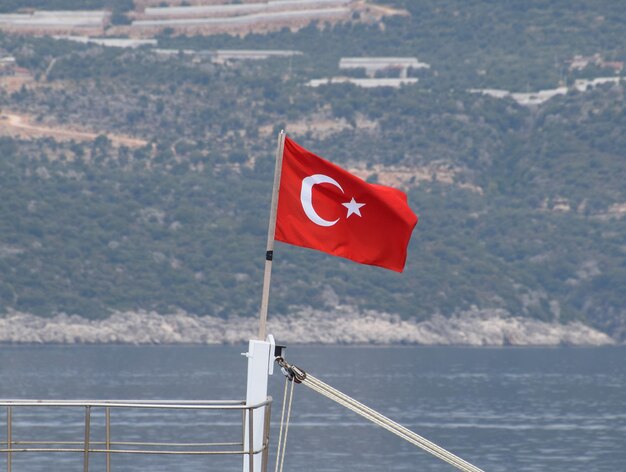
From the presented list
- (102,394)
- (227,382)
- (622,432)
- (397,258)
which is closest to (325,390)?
(397,258)

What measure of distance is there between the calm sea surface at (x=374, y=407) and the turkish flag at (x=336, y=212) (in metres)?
52.8

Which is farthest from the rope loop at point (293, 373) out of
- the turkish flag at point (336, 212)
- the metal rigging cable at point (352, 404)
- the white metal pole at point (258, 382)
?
the turkish flag at point (336, 212)

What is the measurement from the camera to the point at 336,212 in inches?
744

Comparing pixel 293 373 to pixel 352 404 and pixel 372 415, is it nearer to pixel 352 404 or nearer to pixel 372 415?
pixel 352 404

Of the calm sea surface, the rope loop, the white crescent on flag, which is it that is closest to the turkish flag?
the white crescent on flag

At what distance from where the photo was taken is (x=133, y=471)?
235 ft

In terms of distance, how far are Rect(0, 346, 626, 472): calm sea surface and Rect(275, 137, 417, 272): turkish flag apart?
52.8 metres

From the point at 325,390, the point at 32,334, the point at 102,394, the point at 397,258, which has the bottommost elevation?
the point at 32,334

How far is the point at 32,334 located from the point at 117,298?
444 inches

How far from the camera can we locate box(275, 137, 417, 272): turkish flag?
735 inches

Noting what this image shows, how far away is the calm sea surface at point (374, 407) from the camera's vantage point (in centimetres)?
7806

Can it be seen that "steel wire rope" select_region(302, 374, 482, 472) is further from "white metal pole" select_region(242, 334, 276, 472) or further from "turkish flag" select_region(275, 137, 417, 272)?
"turkish flag" select_region(275, 137, 417, 272)

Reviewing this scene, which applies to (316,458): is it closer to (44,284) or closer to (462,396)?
(462,396)

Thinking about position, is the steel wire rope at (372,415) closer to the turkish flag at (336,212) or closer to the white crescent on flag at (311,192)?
the turkish flag at (336,212)
